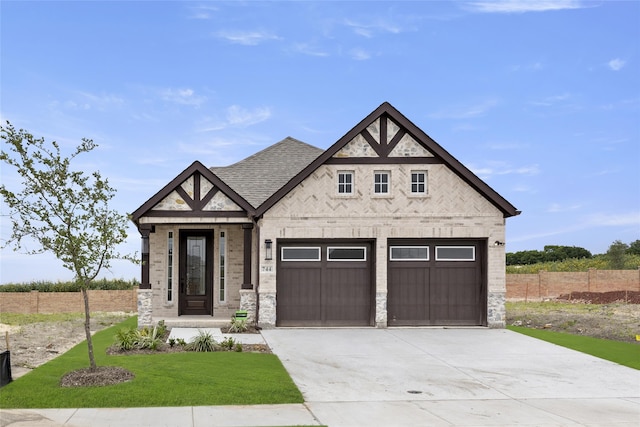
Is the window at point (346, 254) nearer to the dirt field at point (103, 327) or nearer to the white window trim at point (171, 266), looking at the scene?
the white window trim at point (171, 266)

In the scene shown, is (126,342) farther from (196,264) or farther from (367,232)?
(367,232)

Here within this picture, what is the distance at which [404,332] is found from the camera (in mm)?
19609

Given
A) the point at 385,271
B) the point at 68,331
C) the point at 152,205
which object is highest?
the point at 152,205

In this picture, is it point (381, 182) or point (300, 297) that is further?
point (381, 182)

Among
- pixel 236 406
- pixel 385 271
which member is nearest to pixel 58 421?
pixel 236 406

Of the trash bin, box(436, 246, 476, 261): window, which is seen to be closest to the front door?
box(436, 246, 476, 261): window

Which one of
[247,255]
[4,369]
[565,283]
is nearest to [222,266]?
[247,255]

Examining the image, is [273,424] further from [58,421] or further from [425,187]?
[425,187]

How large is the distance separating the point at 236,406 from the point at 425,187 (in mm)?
12208

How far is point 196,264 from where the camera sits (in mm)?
22422

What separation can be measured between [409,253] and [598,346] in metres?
6.30

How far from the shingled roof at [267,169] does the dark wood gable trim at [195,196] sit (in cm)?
138

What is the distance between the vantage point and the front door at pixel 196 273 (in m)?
22.2

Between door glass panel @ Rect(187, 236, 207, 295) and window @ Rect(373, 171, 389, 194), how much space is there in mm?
6552
